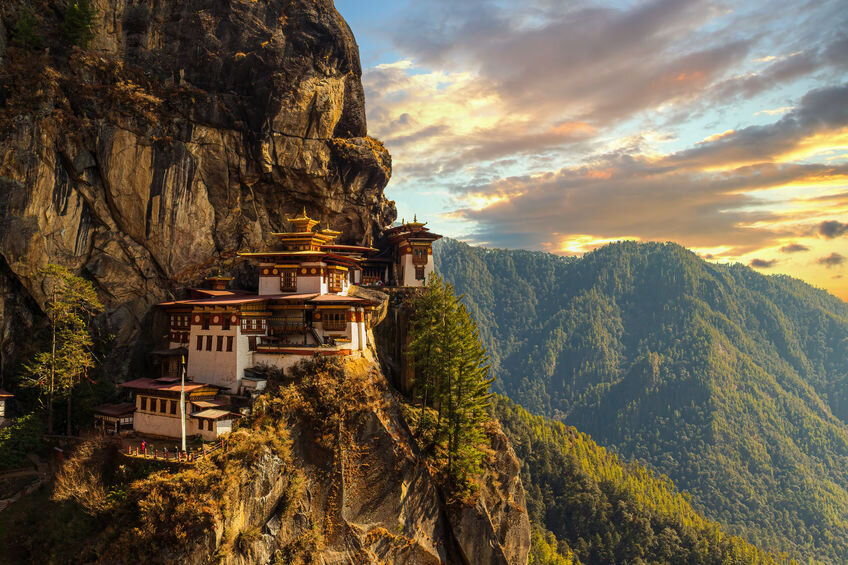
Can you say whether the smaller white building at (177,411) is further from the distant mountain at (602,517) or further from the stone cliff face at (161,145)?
the distant mountain at (602,517)

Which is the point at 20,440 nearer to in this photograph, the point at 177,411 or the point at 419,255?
the point at 177,411

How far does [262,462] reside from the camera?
35281 millimetres

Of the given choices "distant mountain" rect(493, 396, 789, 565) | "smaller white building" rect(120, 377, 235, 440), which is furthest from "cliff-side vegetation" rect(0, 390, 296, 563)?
→ "distant mountain" rect(493, 396, 789, 565)

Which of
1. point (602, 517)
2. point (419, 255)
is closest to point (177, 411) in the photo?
point (419, 255)

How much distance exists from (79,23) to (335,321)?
127ft

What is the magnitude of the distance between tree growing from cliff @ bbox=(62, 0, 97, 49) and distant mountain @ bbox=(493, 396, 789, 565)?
310 ft

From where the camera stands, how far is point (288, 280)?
5131 centimetres

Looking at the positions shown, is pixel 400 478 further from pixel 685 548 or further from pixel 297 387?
pixel 685 548

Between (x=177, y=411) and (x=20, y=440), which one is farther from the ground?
(x=177, y=411)

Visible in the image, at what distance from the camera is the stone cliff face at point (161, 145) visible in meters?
46.1

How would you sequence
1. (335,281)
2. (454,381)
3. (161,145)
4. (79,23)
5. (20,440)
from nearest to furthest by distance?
(20,440) → (454,381) → (79,23) → (161,145) → (335,281)

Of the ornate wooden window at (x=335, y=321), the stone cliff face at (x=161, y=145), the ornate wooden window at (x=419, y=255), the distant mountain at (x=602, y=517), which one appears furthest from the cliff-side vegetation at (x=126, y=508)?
the distant mountain at (x=602, y=517)

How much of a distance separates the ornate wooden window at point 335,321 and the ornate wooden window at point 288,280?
21.7 feet

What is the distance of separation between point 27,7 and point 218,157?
70.0 ft
